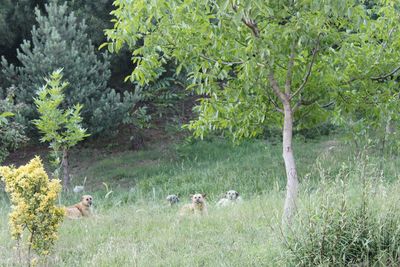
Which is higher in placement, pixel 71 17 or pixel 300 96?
pixel 71 17

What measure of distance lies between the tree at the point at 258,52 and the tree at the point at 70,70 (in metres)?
6.53

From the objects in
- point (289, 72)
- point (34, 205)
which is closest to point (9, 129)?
point (34, 205)

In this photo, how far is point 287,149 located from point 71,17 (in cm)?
818

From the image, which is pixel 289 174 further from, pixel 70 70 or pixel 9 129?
pixel 70 70

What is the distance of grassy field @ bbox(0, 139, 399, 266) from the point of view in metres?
5.38

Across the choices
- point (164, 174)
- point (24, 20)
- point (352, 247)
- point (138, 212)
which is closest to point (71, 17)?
point (24, 20)

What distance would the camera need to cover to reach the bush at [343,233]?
4727 mm

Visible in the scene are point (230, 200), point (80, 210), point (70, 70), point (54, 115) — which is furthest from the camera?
point (70, 70)

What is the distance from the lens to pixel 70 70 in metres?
12.4

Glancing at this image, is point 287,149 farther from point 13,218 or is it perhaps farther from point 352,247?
point 13,218

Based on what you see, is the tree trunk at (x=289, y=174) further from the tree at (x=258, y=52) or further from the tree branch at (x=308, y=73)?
the tree branch at (x=308, y=73)

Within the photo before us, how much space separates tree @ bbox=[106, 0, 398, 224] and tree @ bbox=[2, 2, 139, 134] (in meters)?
6.53

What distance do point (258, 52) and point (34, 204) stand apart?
99.9 inches

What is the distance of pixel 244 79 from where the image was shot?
18.7ft
